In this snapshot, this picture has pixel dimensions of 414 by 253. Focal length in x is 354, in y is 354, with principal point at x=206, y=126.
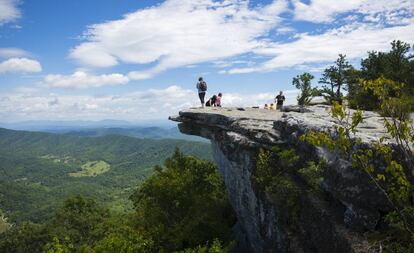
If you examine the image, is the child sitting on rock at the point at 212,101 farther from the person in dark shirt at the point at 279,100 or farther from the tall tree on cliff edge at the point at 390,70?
the tall tree on cliff edge at the point at 390,70

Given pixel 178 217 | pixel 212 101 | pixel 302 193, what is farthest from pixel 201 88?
pixel 302 193

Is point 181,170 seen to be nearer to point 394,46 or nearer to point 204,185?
point 204,185

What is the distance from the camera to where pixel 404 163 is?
14008 mm

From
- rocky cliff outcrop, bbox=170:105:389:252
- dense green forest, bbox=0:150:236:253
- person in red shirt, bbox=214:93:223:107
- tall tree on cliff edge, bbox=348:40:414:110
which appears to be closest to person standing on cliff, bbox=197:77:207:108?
rocky cliff outcrop, bbox=170:105:389:252

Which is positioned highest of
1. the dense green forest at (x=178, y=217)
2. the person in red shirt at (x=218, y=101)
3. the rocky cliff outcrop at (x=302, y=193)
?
the person in red shirt at (x=218, y=101)

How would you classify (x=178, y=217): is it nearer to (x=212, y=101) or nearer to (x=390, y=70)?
(x=212, y=101)

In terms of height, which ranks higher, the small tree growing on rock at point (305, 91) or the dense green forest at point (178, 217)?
the small tree growing on rock at point (305, 91)

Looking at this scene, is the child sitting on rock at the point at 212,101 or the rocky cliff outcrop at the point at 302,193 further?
the child sitting on rock at the point at 212,101

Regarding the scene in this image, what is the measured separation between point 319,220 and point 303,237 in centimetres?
177

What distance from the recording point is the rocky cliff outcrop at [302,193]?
15.4 metres

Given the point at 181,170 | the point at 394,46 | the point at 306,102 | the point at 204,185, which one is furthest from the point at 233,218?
the point at 394,46

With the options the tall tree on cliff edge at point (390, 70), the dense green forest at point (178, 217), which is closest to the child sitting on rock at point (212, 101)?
the dense green forest at point (178, 217)

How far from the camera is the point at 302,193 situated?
19703 millimetres

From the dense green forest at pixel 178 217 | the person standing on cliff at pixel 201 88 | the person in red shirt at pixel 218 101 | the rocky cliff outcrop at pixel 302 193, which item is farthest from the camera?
the person in red shirt at pixel 218 101
